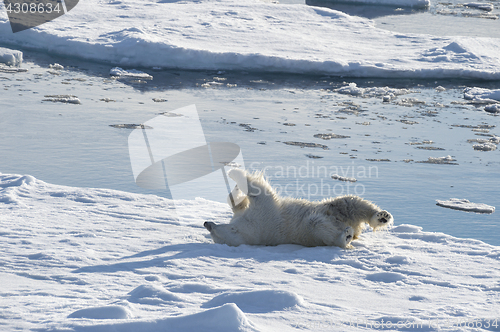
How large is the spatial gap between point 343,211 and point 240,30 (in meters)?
11.9

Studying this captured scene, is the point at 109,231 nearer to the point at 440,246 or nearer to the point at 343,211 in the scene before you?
the point at 343,211

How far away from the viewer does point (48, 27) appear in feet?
48.1

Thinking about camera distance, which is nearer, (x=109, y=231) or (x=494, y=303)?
(x=494, y=303)

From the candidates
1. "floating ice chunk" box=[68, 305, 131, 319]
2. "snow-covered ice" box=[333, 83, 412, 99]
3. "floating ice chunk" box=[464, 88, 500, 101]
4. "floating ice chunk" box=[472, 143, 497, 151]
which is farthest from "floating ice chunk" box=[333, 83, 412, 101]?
"floating ice chunk" box=[68, 305, 131, 319]

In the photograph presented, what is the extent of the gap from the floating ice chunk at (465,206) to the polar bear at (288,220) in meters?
1.84

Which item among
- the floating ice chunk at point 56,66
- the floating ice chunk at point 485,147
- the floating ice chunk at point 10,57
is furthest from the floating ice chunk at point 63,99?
the floating ice chunk at point 485,147

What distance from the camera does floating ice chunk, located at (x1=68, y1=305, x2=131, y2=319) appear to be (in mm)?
2586

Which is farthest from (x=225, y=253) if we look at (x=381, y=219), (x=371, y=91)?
(x=371, y=91)

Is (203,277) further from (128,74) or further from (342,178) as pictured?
(128,74)

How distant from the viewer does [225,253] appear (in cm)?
397

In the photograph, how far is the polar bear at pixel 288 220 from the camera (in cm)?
421

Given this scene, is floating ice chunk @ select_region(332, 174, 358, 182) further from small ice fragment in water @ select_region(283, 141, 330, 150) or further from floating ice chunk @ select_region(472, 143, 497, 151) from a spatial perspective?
floating ice chunk @ select_region(472, 143, 497, 151)

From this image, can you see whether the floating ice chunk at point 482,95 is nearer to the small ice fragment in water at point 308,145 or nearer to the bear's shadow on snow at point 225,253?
the small ice fragment in water at point 308,145

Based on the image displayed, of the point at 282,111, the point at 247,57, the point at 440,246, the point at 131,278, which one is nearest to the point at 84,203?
the point at 131,278
